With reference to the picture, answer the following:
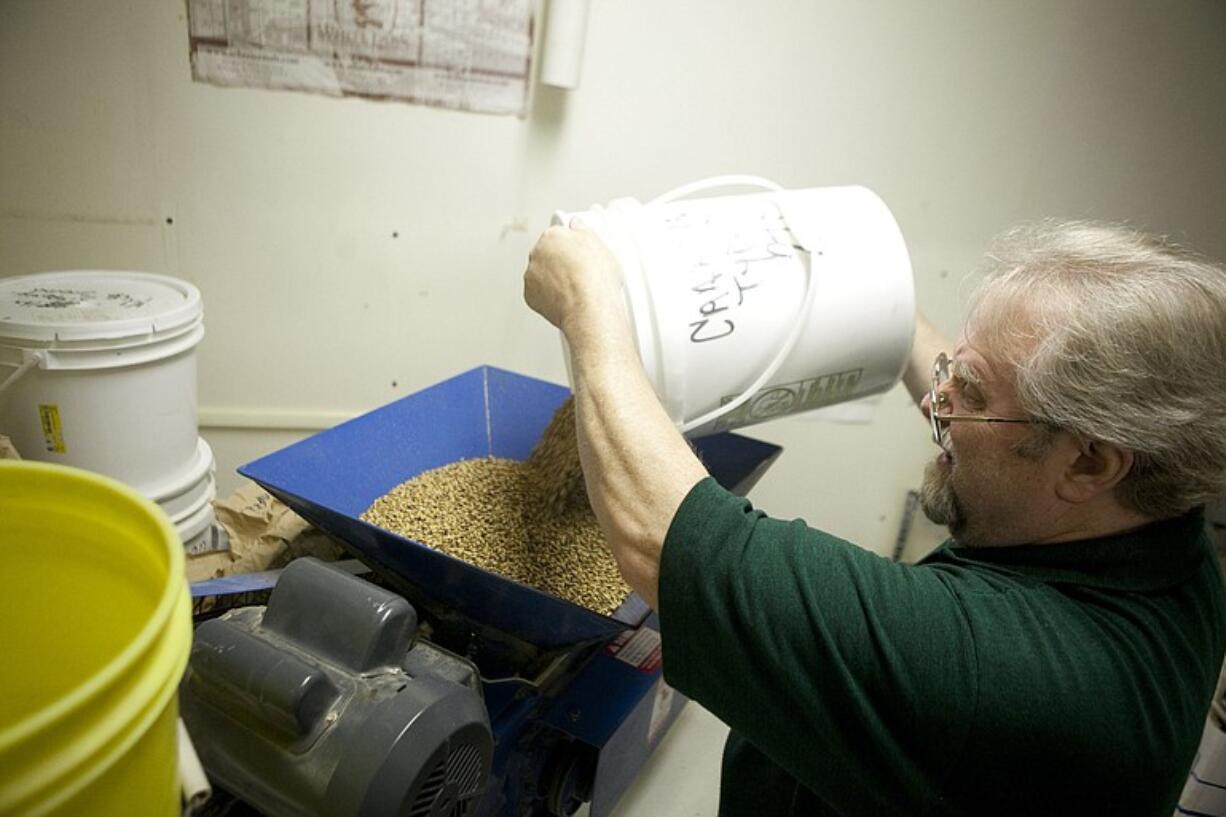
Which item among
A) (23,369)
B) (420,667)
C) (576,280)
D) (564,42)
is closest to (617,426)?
(576,280)

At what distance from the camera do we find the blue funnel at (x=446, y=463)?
2.96ft

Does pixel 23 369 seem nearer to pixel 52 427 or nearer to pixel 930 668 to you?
pixel 52 427

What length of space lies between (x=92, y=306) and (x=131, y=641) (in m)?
0.87

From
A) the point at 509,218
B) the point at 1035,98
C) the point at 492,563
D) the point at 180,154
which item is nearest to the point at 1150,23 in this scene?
the point at 1035,98

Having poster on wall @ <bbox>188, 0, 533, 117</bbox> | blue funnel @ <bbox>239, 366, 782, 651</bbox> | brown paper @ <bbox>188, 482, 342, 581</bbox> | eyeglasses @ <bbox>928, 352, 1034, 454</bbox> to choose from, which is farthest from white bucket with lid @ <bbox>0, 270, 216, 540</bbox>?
eyeglasses @ <bbox>928, 352, 1034, 454</bbox>

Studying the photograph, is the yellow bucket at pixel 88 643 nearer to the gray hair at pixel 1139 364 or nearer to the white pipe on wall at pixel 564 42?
the gray hair at pixel 1139 364

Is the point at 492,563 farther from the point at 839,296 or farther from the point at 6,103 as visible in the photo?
the point at 6,103

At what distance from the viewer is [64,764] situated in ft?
1.12

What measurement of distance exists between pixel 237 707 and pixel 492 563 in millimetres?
394

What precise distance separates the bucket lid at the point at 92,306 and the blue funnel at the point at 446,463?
0.85ft

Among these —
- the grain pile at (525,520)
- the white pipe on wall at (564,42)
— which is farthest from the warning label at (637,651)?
the white pipe on wall at (564,42)

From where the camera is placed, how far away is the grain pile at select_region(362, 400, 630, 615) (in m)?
1.08

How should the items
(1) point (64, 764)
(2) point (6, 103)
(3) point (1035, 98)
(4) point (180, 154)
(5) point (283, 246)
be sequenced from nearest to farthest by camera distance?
(1) point (64, 764) → (2) point (6, 103) → (4) point (180, 154) → (5) point (283, 246) → (3) point (1035, 98)

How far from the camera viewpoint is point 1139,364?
77cm
